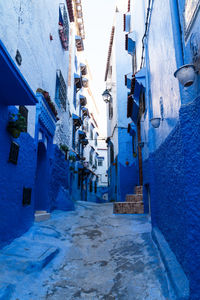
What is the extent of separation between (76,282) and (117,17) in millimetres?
20712

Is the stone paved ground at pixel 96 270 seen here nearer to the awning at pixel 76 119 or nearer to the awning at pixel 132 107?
the awning at pixel 132 107

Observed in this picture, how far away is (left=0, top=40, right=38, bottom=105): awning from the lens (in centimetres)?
339

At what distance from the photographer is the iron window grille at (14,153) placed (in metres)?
4.86

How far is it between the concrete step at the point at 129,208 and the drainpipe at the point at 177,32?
24.5 feet

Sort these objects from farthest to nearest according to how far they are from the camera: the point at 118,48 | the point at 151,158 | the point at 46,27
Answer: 1. the point at 118,48
2. the point at 46,27
3. the point at 151,158

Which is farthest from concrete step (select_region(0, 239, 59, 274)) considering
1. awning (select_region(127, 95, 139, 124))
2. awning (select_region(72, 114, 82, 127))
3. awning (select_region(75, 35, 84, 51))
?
awning (select_region(75, 35, 84, 51))

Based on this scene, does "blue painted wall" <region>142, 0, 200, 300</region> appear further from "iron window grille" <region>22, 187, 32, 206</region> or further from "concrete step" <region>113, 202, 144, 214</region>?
"concrete step" <region>113, 202, 144, 214</region>

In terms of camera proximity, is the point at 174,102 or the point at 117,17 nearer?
the point at 174,102

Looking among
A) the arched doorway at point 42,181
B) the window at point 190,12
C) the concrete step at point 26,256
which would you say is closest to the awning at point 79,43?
the arched doorway at point 42,181

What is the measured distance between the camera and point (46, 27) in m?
8.29

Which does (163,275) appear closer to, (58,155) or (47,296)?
(47,296)

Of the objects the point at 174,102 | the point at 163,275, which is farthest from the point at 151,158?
the point at 163,275

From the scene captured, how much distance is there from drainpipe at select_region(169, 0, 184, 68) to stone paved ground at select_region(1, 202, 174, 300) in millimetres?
3279

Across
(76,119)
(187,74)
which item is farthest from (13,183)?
(76,119)
